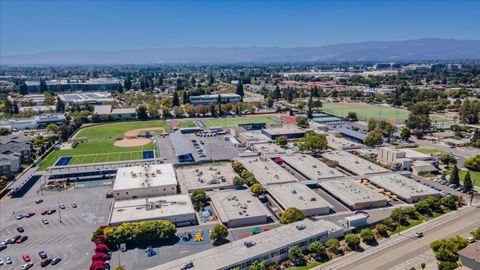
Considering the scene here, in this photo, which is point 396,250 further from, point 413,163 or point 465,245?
point 413,163

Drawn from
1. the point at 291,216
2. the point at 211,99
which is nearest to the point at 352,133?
the point at 291,216

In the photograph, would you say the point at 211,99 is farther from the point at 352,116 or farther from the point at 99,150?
the point at 99,150

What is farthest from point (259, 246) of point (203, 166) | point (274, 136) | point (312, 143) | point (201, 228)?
point (274, 136)

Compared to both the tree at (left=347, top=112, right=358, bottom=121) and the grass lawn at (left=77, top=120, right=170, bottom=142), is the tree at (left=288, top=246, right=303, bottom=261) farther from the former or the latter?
the tree at (left=347, top=112, right=358, bottom=121)

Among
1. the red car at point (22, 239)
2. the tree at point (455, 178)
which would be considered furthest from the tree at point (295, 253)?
the tree at point (455, 178)

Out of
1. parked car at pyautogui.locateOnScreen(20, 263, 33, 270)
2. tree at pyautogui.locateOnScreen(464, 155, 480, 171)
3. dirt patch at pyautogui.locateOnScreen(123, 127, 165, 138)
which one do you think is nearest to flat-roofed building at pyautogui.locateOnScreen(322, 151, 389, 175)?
tree at pyautogui.locateOnScreen(464, 155, 480, 171)

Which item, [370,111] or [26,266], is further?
[370,111]

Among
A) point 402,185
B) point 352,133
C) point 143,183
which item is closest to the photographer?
point 143,183

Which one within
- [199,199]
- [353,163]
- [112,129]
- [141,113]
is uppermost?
[141,113]
